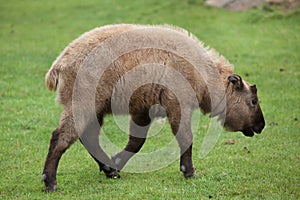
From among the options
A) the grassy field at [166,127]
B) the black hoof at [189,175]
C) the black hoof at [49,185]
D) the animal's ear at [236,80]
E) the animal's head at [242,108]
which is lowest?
the grassy field at [166,127]

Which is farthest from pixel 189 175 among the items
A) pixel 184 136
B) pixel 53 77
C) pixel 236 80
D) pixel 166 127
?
pixel 166 127

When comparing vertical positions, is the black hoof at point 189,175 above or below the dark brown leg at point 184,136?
below

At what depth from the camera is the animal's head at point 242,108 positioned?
25.2ft

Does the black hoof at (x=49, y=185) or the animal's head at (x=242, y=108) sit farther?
the animal's head at (x=242, y=108)

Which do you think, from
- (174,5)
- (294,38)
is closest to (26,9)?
(174,5)

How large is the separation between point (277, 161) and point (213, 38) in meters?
8.23

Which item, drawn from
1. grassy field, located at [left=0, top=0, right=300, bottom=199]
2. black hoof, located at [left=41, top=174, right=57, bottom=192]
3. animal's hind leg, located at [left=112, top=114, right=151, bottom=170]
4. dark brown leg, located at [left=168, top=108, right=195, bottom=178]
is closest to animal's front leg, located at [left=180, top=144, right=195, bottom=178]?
dark brown leg, located at [left=168, top=108, right=195, bottom=178]

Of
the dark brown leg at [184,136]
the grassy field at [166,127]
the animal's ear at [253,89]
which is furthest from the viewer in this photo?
the animal's ear at [253,89]

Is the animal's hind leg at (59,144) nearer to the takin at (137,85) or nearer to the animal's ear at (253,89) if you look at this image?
the takin at (137,85)

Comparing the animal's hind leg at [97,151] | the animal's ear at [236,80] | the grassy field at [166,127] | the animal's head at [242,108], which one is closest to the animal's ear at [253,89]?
the animal's head at [242,108]

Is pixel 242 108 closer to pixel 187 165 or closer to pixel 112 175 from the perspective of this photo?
pixel 187 165

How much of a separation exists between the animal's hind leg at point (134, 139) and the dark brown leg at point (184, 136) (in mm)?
529

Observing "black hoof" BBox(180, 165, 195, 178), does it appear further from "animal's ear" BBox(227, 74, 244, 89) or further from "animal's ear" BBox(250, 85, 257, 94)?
"animal's ear" BBox(250, 85, 257, 94)

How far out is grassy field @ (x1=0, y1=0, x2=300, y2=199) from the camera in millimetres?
6941
